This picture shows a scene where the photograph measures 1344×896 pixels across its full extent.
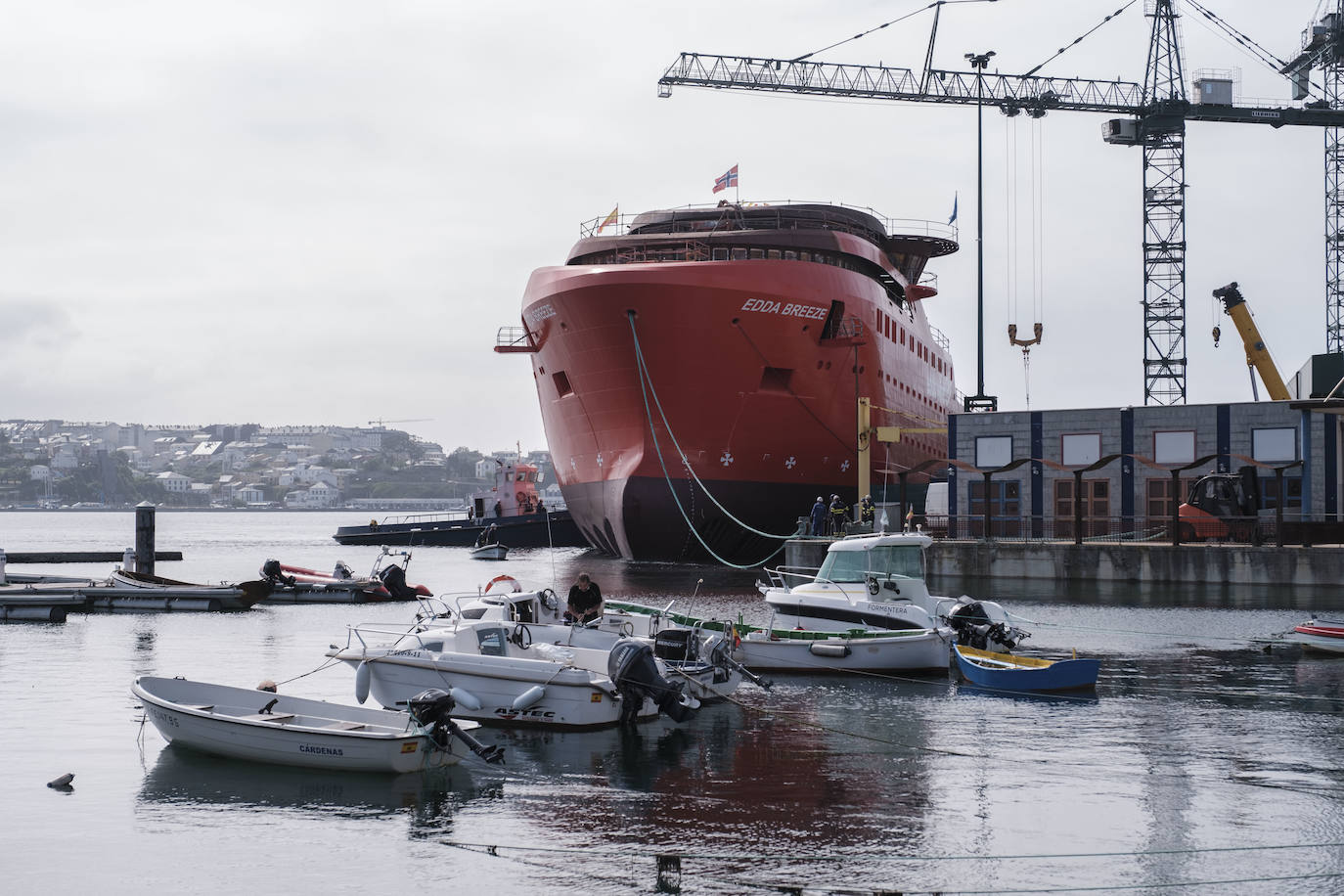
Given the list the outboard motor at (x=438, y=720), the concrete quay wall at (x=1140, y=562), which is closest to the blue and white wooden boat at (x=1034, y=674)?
the outboard motor at (x=438, y=720)

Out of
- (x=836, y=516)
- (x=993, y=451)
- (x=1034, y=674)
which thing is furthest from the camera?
(x=993, y=451)

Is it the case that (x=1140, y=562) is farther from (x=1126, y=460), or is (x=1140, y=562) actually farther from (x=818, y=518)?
(x=818, y=518)

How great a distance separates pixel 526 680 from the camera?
17500 millimetres

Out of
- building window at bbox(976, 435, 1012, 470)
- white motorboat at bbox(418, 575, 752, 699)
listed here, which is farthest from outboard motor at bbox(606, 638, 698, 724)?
building window at bbox(976, 435, 1012, 470)

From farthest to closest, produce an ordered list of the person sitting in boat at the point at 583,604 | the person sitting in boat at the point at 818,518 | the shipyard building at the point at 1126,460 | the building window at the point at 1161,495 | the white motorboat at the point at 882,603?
the building window at the point at 1161,495 → the person sitting in boat at the point at 818,518 → the shipyard building at the point at 1126,460 → the white motorboat at the point at 882,603 → the person sitting in boat at the point at 583,604

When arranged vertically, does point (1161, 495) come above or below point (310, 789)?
above

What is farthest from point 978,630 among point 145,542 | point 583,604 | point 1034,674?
point 145,542

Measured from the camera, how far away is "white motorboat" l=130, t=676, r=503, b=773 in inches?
587

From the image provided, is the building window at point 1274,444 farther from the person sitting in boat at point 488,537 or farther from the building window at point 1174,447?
the person sitting in boat at point 488,537

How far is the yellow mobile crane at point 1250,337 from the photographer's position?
179ft

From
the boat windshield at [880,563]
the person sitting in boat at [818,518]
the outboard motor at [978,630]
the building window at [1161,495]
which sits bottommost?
the outboard motor at [978,630]

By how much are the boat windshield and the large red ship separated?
18.8 meters

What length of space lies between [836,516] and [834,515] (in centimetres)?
93

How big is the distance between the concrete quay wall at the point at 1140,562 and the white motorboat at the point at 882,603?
15965 mm
